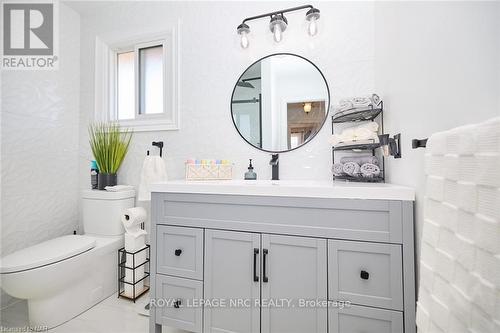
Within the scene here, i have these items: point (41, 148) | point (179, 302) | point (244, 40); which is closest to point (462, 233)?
point (179, 302)

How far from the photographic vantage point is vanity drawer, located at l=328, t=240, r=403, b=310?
2.94 feet

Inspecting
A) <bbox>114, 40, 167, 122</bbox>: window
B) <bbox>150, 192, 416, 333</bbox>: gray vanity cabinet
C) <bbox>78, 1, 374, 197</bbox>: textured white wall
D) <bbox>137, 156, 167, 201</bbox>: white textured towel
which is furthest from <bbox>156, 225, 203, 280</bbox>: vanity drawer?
<bbox>114, 40, 167, 122</bbox>: window

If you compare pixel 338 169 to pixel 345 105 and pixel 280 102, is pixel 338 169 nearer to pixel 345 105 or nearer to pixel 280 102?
pixel 345 105

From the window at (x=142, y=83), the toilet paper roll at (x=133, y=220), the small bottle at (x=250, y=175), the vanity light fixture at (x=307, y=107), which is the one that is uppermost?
the window at (x=142, y=83)

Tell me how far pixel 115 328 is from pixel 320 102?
1987 millimetres

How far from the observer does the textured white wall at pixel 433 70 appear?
1.78 feet

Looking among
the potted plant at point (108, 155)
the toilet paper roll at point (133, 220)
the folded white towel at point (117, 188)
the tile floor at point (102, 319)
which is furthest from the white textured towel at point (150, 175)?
the tile floor at point (102, 319)

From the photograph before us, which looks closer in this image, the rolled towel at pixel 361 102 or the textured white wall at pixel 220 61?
the rolled towel at pixel 361 102

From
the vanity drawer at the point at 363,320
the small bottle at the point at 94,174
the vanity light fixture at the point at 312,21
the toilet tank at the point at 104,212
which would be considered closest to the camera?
the vanity drawer at the point at 363,320

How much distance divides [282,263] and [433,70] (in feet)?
3.20

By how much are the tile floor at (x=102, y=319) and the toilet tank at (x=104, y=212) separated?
52 centimetres

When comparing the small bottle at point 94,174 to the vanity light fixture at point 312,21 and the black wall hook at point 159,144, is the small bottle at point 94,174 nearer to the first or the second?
the black wall hook at point 159,144

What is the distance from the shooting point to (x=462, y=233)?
1.55 ft

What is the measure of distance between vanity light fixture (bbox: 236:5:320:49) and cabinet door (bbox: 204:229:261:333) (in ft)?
4.31
